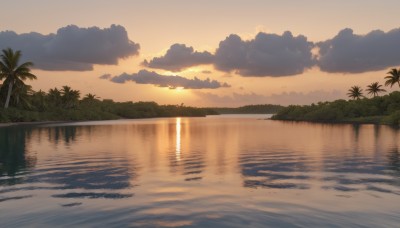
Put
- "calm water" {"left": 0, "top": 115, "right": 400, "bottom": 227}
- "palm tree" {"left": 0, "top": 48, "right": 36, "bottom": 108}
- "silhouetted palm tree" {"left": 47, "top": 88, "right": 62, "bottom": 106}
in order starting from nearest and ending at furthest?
"calm water" {"left": 0, "top": 115, "right": 400, "bottom": 227}, "palm tree" {"left": 0, "top": 48, "right": 36, "bottom": 108}, "silhouetted palm tree" {"left": 47, "top": 88, "right": 62, "bottom": 106}

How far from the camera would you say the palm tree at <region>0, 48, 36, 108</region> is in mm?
93312

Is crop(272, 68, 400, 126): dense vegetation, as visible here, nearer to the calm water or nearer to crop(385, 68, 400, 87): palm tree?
crop(385, 68, 400, 87): palm tree

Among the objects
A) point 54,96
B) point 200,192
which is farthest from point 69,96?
point 200,192

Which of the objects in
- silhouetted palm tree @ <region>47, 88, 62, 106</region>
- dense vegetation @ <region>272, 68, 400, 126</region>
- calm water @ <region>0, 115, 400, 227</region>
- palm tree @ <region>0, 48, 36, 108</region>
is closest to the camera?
calm water @ <region>0, 115, 400, 227</region>

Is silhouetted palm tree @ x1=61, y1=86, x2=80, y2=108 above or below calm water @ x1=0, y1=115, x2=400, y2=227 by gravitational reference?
above

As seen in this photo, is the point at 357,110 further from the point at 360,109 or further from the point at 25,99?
the point at 25,99

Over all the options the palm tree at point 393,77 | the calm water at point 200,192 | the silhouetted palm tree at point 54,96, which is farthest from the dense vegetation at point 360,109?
the silhouetted palm tree at point 54,96

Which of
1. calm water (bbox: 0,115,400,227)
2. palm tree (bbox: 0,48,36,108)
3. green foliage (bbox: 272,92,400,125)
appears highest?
palm tree (bbox: 0,48,36,108)

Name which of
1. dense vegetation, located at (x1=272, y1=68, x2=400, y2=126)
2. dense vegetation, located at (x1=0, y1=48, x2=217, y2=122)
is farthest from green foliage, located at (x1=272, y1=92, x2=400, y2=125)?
dense vegetation, located at (x1=0, y1=48, x2=217, y2=122)

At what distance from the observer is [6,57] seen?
93125 millimetres

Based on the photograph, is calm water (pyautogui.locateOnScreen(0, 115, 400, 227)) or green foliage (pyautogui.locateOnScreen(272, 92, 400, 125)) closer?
calm water (pyautogui.locateOnScreen(0, 115, 400, 227))

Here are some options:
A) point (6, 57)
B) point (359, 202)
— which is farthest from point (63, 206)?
point (6, 57)

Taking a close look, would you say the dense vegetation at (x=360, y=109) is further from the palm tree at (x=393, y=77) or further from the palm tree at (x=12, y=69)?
the palm tree at (x=12, y=69)

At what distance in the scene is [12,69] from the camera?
94375mm
